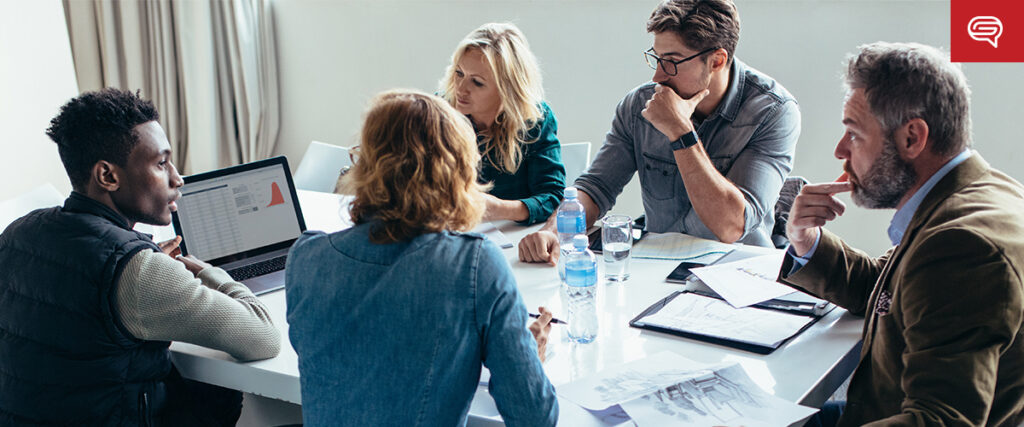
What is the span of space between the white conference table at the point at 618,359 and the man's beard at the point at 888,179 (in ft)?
1.01

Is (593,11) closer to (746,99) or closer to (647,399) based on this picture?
(746,99)

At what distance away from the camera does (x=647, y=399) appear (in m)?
1.37

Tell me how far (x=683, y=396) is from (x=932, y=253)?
0.47 metres

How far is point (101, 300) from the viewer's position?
143cm

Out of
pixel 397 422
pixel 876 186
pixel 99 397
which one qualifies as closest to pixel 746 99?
pixel 876 186

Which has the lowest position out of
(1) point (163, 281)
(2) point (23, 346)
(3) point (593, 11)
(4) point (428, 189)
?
(2) point (23, 346)

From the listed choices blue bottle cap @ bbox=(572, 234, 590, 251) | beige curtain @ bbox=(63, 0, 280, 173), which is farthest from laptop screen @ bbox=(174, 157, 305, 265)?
beige curtain @ bbox=(63, 0, 280, 173)

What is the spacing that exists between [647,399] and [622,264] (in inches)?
26.3

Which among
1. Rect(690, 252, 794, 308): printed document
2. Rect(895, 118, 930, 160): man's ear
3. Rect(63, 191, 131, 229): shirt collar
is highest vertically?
Rect(895, 118, 930, 160): man's ear

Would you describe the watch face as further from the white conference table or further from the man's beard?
the man's beard

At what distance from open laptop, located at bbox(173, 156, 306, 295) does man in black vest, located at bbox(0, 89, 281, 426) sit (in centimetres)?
46

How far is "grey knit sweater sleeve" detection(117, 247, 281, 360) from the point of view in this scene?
1451 mm

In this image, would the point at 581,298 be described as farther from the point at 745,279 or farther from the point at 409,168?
the point at 409,168

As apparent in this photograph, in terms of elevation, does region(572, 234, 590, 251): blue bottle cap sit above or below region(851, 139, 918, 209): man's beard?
below
